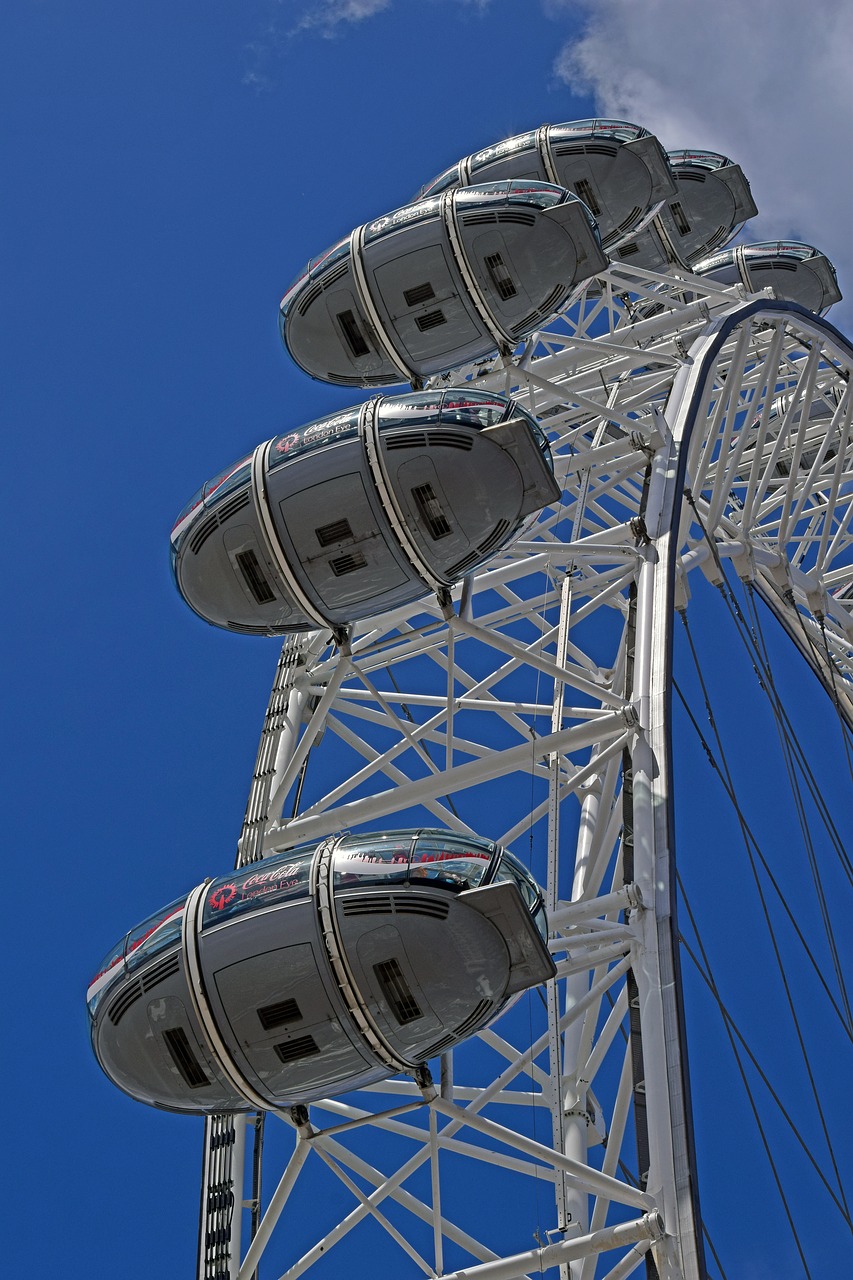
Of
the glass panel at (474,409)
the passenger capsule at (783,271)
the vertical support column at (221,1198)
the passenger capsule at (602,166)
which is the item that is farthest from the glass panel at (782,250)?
the vertical support column at (221,1198)

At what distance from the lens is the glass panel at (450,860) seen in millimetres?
12500

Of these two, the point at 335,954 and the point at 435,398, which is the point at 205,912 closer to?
the point at 335,954

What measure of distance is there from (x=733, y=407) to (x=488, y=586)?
516 centimetres

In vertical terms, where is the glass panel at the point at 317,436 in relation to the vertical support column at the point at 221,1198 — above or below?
above

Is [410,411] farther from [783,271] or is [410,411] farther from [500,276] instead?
[783,271]

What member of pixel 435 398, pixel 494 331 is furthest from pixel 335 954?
pixel 494 331

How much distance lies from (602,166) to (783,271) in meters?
8.61

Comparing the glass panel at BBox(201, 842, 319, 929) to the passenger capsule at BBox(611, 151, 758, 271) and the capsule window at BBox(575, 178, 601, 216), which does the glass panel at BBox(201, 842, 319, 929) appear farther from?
the passenger capsule at BBox(611, 151, 758, 271)

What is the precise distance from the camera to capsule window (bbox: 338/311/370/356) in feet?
65.5

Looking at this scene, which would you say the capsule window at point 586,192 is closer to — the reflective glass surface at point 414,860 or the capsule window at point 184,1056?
the reflective glass surface at point 414,860

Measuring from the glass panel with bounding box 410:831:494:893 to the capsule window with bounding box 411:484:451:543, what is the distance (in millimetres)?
3645

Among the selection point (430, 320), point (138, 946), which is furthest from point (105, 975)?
point (430, 320)

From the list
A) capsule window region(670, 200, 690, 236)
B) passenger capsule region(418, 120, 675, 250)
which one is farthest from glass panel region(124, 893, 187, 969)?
capsule window region(670, 200, 690, 236)

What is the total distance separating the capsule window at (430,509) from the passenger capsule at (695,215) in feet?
44.0
